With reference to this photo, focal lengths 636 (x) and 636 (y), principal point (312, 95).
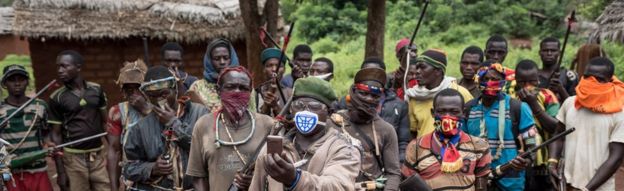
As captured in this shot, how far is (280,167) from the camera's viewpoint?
8.64ft

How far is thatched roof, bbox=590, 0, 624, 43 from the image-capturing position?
9.86 metres

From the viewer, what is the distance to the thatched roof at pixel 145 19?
10.9m

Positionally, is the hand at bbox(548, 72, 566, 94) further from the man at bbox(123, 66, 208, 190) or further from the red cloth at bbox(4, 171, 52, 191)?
the red cloth at bbox(4, 171, 52, 191)

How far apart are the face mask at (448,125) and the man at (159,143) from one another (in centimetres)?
176

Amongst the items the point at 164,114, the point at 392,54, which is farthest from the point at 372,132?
the point at 392,54

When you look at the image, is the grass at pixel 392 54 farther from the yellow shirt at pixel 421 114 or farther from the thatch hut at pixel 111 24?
the yellow shirt at pixel 421 114

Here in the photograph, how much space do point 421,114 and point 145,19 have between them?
7.00 m

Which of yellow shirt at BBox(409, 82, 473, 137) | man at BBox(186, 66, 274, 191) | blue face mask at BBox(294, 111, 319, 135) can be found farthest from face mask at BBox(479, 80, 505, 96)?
blue face mask at BBox(294, 111, 319, 135)

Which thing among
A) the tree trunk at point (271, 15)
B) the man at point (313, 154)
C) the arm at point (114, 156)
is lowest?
the arm at point (114, 156)

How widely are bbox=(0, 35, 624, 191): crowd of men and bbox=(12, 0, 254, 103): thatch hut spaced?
14.8 ft

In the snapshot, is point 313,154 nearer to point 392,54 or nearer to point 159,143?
point 159,143

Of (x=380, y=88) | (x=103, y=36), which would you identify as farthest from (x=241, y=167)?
(x=103, y=36)

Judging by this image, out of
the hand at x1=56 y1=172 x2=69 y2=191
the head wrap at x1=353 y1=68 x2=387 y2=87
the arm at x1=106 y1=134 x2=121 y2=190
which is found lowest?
the hand at x1=56 y1=172 x2=69 y2=191

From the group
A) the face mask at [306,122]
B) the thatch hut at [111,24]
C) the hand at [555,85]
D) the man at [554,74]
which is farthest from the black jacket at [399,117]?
the thatch hut at [111,24]
